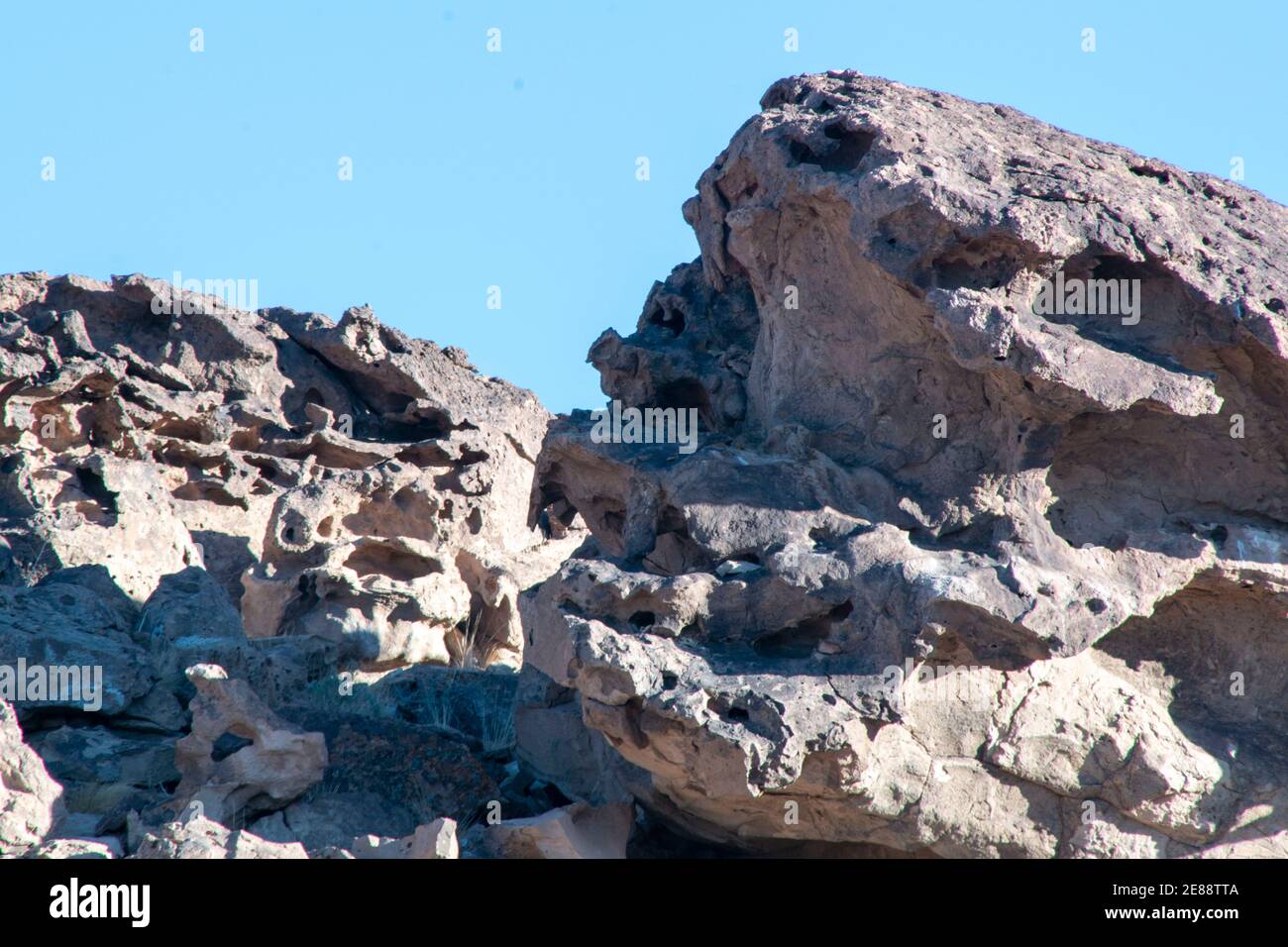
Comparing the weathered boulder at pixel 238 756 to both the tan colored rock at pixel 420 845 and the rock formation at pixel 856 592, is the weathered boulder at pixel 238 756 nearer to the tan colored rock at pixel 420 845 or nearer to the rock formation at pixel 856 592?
the rock formation at pixel 856 592

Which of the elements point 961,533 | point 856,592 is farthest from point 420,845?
point 961,533

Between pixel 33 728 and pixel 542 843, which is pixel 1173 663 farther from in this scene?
pixel 33 728

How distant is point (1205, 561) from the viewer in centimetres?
626

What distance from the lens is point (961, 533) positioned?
647 centimetres

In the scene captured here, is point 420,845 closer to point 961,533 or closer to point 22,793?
point 22,793

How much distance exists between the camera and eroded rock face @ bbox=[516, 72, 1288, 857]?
18.8ft

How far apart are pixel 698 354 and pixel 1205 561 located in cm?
287

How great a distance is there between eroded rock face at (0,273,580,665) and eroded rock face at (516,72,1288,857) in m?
3.02

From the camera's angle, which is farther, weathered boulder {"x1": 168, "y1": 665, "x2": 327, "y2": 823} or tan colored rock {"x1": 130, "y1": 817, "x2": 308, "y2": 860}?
weathered boulder {"x1": 168, "y1": 665, "x2": 327, "y2": 823}

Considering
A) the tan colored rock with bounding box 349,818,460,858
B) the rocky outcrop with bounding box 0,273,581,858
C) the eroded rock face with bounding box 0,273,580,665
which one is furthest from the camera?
the eroded rock face with bounding box 0,273,580,665

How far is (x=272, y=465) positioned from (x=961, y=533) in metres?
7.17

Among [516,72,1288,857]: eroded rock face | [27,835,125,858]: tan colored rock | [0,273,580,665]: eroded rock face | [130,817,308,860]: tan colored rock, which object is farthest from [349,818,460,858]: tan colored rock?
[0,273,580,665]: eroded rock face

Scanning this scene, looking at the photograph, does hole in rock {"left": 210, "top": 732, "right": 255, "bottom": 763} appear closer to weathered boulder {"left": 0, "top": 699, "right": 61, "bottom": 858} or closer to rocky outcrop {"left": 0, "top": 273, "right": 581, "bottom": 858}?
rocky outcrop {"left": 0, "top": 273, "right": 581, "bottom": 858}
